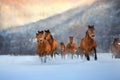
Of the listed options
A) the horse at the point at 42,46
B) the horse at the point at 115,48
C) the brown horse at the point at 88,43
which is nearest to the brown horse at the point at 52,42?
the horse at the point at 42,46

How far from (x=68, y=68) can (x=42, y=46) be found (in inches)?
13.1

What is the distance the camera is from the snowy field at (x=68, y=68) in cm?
381

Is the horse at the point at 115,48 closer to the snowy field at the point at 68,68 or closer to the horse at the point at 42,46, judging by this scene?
the snowy field at the point at 68,68

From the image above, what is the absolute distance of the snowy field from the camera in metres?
3.81

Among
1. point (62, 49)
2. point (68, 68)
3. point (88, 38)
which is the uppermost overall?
point (88, 38)

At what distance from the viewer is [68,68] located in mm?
3834

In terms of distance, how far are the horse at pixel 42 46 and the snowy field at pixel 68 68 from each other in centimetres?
5

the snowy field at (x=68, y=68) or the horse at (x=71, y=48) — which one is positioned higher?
the horse at (x=71, y=48)

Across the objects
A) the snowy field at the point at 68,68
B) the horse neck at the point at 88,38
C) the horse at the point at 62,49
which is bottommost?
the snowy field at the point at 68,68

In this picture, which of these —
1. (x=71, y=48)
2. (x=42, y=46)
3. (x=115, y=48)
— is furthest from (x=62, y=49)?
(x=115, y=48)

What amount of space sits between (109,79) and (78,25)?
1.98 ft

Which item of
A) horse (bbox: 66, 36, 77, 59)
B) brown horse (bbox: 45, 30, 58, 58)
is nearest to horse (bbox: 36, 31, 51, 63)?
brown horse (bbox: 45, 30, 58, 58)

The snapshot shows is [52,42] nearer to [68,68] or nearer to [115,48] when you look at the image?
[68,68]

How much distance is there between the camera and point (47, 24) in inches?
151
